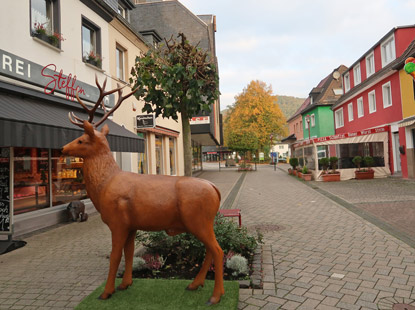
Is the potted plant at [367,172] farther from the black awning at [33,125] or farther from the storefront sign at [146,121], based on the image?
the black awning at [33,125]

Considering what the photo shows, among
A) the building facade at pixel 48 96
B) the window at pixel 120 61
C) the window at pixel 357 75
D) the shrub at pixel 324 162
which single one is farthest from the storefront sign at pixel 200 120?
the window at pixel 357 75

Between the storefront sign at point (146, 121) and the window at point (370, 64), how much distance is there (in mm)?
16459

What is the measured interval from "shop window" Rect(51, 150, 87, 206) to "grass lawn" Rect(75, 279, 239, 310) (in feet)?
20.0

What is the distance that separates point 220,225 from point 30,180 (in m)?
5.82

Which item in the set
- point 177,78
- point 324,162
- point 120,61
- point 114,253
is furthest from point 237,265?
point 324,162

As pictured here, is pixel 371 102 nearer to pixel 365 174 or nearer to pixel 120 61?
pixel 365 174

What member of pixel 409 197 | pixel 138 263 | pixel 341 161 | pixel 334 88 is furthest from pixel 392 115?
pixel 138 263

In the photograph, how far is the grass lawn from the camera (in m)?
3.06

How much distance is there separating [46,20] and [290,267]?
8760mm

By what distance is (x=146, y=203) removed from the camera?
3.14 metres

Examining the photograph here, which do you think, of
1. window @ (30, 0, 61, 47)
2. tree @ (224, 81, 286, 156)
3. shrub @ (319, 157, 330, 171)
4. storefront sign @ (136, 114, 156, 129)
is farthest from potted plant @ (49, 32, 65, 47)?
tree @ (224, 81, 286, 156)

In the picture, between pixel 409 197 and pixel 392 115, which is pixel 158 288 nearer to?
pixel 409 197

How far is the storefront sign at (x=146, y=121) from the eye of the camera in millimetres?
12211

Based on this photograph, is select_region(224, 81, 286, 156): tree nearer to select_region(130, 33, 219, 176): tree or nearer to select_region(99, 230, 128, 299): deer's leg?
select_region(130, 33, 219, 176): tree
